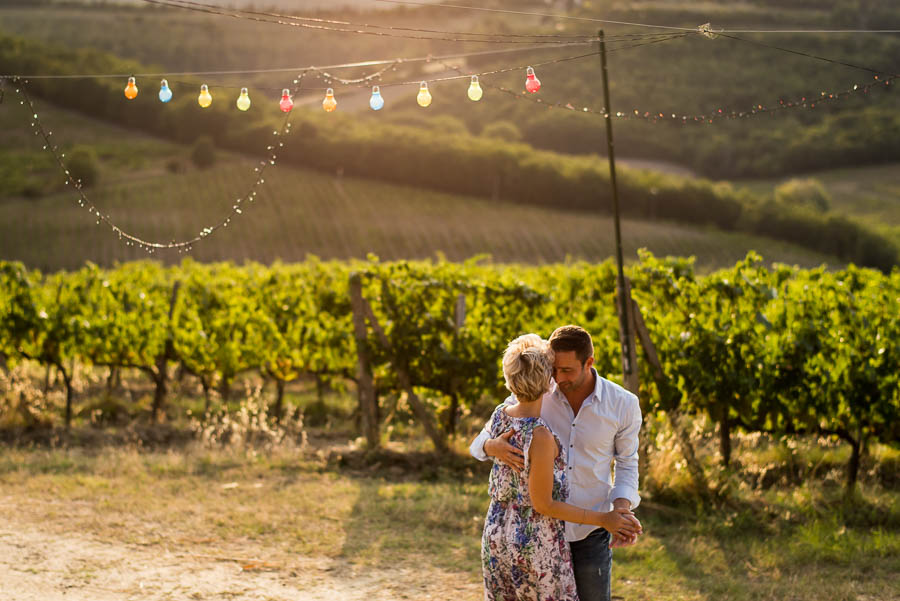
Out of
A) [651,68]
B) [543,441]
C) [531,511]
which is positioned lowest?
[531,511]

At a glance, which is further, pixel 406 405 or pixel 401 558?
pixel 406 405

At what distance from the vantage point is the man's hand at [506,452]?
348 centimetres

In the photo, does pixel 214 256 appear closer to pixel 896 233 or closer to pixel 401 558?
pixel 401 558

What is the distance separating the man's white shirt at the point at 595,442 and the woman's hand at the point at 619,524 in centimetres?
16

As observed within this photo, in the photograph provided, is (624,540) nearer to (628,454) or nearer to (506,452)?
(628,454)

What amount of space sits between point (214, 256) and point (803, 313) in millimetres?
54483

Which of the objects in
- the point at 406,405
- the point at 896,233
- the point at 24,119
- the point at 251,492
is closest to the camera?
the point at 251,492

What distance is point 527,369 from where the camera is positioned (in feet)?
11.2

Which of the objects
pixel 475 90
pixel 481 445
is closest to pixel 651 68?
pixel 475 90

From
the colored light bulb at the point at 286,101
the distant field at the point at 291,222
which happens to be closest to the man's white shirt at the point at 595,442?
the colored light bulb at the point at 286,101

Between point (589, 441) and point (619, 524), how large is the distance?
38cm

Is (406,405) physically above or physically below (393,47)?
below

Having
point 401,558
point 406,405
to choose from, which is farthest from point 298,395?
point 401,558

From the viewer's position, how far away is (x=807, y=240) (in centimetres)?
8388
